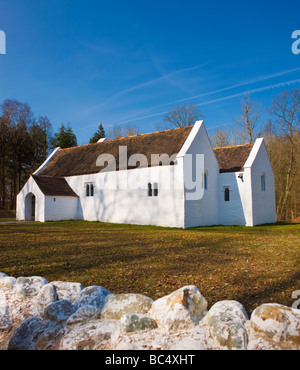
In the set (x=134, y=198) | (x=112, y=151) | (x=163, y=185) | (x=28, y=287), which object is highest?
(x=112, y=151)

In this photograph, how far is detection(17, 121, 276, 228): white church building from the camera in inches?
768

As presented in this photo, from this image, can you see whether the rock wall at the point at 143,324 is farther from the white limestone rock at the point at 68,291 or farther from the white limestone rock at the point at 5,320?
the white limestone rock at the point at 68,291

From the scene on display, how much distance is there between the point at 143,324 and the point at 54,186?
75.9 feet

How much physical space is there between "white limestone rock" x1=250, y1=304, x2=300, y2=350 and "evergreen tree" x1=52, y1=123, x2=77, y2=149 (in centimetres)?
4538

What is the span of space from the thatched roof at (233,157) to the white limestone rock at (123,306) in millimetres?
20396

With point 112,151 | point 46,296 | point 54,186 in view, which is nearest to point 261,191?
point 112,151

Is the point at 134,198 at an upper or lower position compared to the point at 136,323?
upper

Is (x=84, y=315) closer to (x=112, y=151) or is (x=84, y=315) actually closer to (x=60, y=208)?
(x=60, y=208)

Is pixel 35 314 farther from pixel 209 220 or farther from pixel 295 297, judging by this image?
pixel 209 220

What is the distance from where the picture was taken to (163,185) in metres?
19.7

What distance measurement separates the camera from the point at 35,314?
12.2ft

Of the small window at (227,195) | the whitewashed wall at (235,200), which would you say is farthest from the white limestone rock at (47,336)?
the small window at (227,195)

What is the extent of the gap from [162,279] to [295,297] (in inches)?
102
